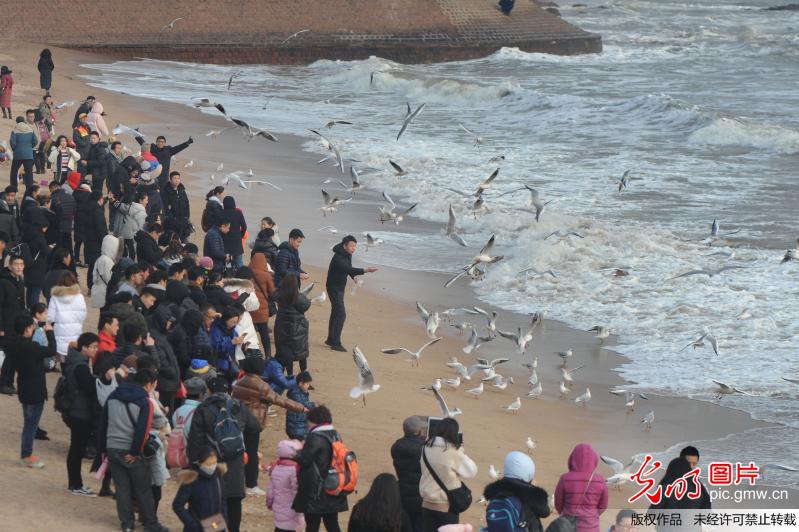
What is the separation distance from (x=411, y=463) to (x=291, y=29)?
40.9 metres

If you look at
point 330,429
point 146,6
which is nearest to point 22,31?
point 146,6

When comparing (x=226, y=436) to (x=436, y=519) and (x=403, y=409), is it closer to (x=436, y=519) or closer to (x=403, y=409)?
(x=436, y=519)

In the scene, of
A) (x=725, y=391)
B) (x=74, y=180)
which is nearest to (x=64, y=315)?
(x=74, y=180)

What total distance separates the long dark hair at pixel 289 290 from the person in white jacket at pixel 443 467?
3.59 m

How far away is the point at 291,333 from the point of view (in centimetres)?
1041

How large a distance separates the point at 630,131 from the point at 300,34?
1788cm

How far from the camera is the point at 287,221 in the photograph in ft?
60.6

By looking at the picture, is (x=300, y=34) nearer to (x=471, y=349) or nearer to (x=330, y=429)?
(x=471, y=349)

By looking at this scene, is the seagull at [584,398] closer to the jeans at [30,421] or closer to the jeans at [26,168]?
the jeans at [30,421]

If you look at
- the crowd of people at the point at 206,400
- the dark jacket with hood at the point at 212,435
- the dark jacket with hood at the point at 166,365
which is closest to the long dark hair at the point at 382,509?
the crowd of people at the point at 206,400

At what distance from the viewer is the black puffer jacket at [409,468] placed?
7.07m

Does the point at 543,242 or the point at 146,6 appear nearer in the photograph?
the point at 543,242

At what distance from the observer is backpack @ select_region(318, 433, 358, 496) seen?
693 cm

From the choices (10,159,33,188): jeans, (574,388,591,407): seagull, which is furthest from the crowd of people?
(10,159,33,188): jeans
